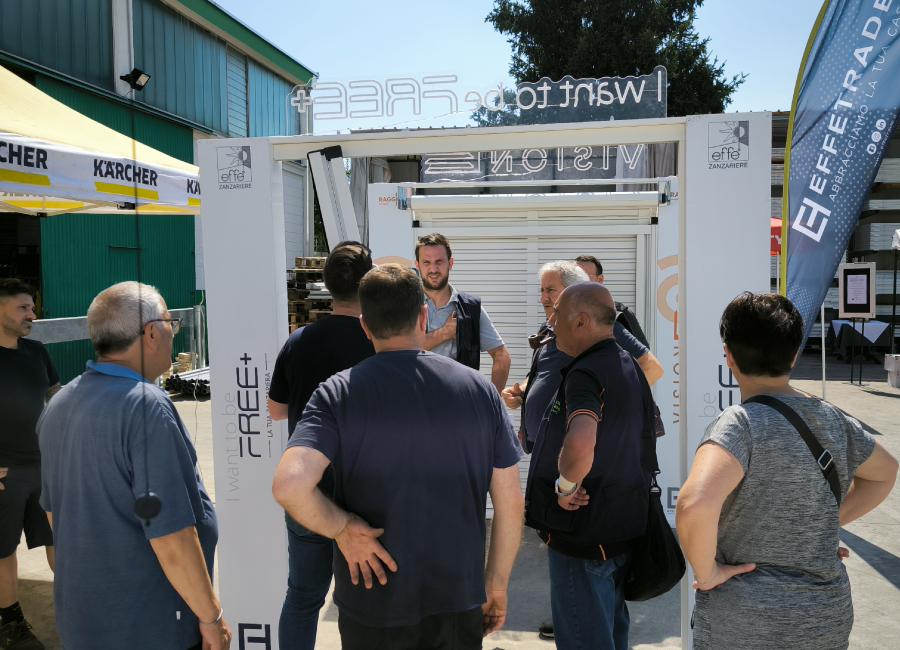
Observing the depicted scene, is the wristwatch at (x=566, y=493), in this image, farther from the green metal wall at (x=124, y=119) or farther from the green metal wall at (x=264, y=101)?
the green metal wall at (x=264, y=101)

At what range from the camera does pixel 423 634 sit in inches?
67.2

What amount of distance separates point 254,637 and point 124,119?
11419 mm

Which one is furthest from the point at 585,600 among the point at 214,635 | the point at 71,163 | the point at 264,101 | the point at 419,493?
the point at 264,101

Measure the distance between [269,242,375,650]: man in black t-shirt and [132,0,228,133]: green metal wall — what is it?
1184 cm

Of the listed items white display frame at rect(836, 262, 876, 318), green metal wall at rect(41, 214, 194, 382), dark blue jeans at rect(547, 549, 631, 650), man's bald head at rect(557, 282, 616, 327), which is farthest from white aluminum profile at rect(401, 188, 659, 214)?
white display frame at rect(836, 262, 876, 318)

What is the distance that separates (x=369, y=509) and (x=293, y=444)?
0.88 feet

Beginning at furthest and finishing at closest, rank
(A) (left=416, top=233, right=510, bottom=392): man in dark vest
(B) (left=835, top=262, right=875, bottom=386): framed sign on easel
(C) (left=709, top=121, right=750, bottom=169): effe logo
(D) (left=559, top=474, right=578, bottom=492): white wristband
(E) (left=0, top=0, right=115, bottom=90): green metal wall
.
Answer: (B) (left=835, top=262, right=875, bottom=386): framed sign on easel < (E) (left=0, top=0, right=115, bottom=90): green metal wall < (A) (left=416, top=233, right=510, bottom=392): man in dark vest < (C) (left=709, top=121, right=750, bottom=169): effe logo < (D) (left=559, top=474, right=578, bottom=492): white wristband

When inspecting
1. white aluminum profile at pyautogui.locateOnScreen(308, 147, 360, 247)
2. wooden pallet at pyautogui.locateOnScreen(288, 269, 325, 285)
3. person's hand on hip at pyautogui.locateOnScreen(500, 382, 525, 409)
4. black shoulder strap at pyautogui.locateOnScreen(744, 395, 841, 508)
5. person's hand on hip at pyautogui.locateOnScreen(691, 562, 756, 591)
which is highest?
white aluminum profile at pyautogui.locateOnScreen(308, 147, 360, 247)

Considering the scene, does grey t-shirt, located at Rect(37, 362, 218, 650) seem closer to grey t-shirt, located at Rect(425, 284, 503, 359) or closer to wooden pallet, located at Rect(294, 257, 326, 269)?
grey t-shirt, located at Rect(425, 284, 503, 359)

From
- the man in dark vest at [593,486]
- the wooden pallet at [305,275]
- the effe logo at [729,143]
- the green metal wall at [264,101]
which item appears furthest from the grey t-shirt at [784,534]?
the green metal wall at [264,101]

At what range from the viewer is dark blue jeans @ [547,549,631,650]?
7.13 feet

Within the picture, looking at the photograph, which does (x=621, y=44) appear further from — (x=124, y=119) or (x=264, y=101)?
(x=124, y=119)

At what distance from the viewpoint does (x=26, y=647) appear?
10.5 feet

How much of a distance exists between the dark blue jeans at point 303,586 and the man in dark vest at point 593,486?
2.83ft
